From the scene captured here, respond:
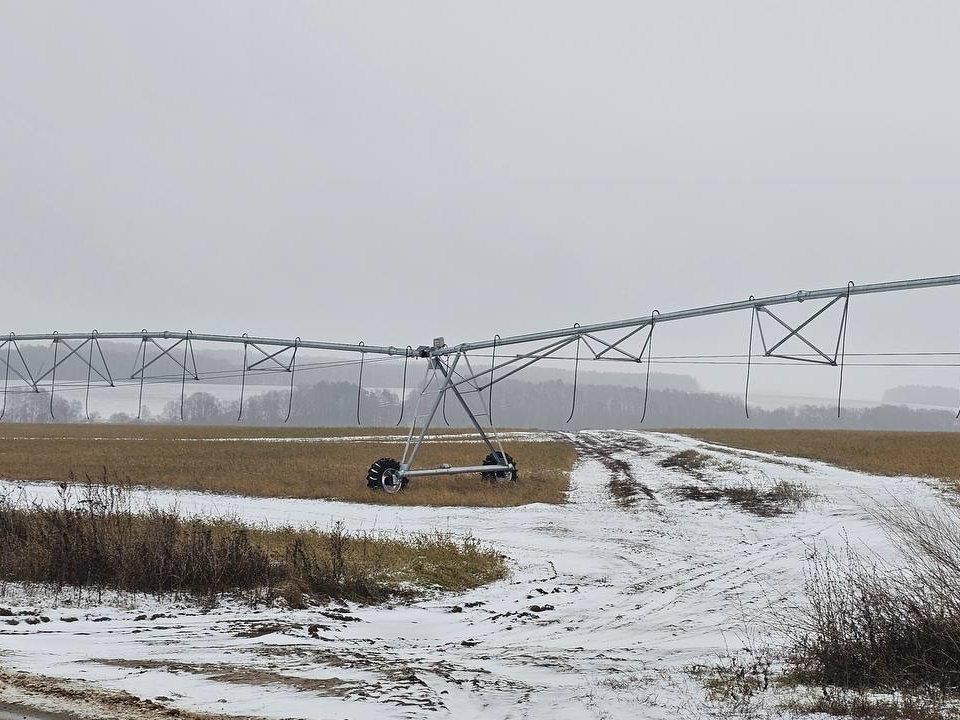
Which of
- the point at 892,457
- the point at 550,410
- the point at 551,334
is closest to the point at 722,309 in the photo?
the point at 551,334

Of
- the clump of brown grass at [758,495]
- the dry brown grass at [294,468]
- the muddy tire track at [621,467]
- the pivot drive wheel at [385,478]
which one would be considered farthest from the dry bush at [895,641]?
the pivot drive wheel at [385,478]

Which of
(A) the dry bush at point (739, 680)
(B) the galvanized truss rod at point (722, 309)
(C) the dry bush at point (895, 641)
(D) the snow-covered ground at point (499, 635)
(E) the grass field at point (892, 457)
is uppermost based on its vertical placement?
(B) the galvanized truss rod at point (722, 309)

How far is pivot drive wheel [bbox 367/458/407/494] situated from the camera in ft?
86.8

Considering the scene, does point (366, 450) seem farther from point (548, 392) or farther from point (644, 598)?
point (548, 392)

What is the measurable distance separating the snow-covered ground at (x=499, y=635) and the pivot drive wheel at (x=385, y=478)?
6790 mm

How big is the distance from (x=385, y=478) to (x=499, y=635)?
1656 cm

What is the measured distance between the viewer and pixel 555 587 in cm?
1346

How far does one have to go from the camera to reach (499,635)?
33.9 feet

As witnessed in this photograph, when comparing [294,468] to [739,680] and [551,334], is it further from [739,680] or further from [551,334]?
[739,680]

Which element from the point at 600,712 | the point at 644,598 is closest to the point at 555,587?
the point at 644,598

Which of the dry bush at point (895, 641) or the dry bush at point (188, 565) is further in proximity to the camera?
the dry bush at point (188, 565)

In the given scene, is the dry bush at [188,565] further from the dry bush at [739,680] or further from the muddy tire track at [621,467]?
the muddy tire track at [621,467]

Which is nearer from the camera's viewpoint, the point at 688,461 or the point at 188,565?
the point at 188,565

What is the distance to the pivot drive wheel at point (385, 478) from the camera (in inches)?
1042
